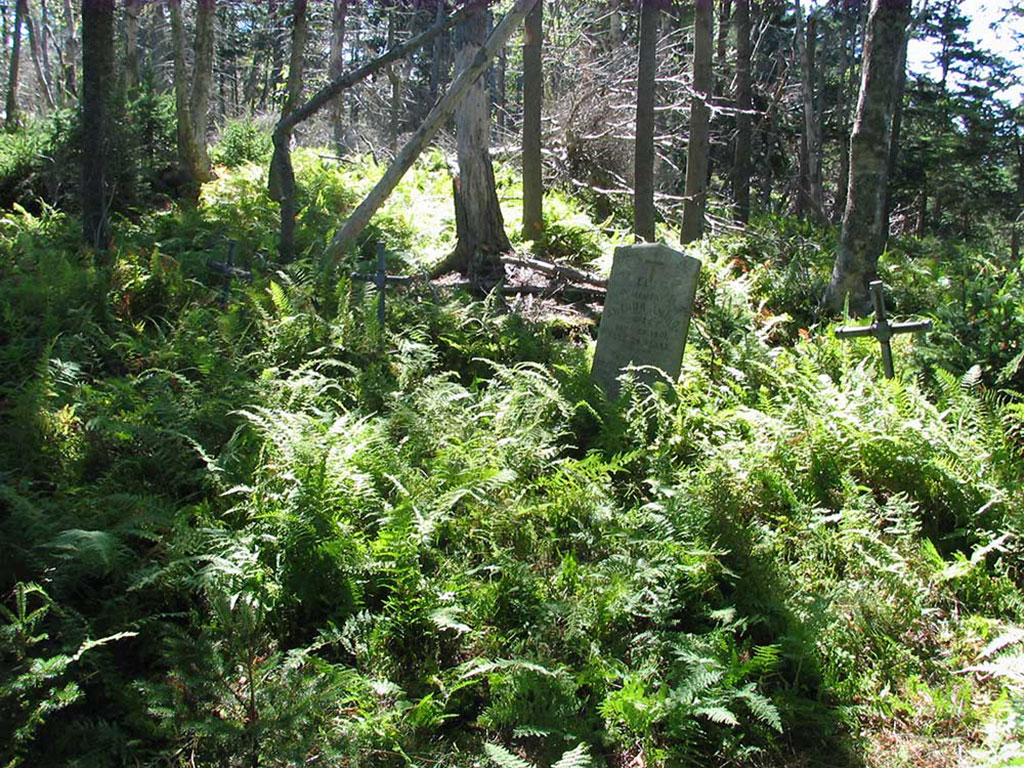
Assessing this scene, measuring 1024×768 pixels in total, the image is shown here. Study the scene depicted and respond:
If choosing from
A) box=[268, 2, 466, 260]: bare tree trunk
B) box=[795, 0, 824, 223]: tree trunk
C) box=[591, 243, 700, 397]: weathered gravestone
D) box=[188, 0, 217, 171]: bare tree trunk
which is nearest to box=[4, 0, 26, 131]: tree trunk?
box=[188, 0, 217, 171]: bare tree trunk

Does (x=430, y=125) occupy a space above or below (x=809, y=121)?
A: below

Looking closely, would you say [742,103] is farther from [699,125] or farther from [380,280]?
[380,280]

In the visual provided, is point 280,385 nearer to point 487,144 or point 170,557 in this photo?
point 170,557

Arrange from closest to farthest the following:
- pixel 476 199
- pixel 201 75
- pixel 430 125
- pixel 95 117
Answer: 1. pixel 430 125
2. pixel 95 117
3. pixel 476 199
4. pixel 201 75

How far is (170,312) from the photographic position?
A: 27.3 ft

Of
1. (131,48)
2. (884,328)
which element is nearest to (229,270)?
(884,328)

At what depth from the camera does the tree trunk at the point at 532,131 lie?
11976 mm

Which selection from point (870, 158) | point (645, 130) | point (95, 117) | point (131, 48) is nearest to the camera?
point (870, 158)

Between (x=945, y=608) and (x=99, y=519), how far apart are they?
4.74 metres

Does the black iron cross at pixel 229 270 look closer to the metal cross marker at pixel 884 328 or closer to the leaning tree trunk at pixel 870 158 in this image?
the metal cross marker at pixel 884 328

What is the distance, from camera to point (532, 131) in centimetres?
1251

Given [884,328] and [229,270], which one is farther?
[229,270]

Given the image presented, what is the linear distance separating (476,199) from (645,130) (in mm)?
2503

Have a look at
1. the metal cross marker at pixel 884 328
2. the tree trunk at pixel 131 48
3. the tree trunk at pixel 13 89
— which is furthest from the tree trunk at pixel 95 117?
the tree trunk at pixel 131 48
